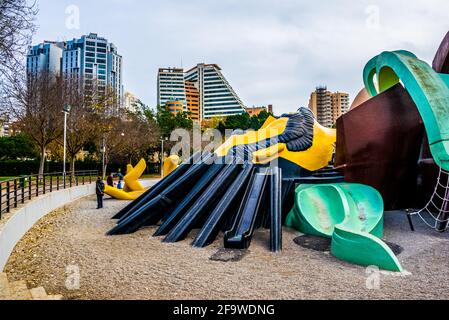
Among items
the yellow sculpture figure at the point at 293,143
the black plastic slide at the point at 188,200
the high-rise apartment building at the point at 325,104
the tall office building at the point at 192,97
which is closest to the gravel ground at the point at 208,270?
the black plastic slide at the point at 188,200

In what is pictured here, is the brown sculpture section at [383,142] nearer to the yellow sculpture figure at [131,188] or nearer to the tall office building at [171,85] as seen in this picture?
the yellow sculpture figure at [131,188]

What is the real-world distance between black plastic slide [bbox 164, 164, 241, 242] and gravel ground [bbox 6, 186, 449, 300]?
0.94 ft

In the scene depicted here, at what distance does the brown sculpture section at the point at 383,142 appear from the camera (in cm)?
914

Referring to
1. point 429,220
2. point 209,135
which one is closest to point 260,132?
point 429,220

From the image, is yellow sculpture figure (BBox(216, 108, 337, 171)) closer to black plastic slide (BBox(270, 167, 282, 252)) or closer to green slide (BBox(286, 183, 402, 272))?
green slide (BBox(286, 183, 402, 272))

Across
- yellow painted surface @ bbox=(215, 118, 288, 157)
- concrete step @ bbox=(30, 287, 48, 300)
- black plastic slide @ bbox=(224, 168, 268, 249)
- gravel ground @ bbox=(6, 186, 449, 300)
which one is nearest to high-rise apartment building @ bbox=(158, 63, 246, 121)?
yellow painted surface @ bbox=(215, 118, 288, 157)

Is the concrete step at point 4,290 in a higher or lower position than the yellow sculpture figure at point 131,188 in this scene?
lower

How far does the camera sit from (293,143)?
10641 mm

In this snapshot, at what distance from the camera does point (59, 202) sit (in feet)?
44.2

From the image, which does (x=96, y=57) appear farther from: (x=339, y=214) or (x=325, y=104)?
(x=339, y=214)

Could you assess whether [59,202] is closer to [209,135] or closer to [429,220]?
[429,220]

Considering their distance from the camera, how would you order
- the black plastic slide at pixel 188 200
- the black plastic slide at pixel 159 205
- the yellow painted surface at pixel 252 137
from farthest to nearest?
the yellow painted surface at pixel 252 137
the black plastic slide at pixel 159 205
the black plastic slide at pixel 188 200

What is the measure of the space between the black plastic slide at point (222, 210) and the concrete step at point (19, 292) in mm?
3461
